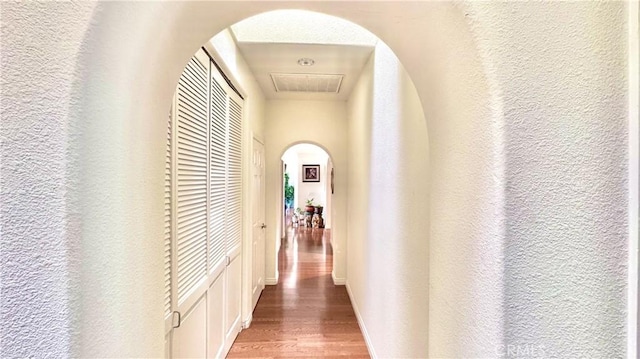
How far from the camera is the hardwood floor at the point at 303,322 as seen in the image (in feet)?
8.13

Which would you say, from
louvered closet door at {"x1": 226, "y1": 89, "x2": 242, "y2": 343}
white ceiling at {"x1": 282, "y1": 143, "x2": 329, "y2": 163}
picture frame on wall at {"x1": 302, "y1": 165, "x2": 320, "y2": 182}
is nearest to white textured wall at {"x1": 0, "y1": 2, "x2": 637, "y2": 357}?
louvered closet door at {"x1": 226, "y1": 89, "x2": 242, "y2": 343}

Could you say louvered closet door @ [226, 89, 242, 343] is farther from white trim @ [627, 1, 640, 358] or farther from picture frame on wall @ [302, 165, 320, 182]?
picture frame on wall @ [302, 165, 320, 182]

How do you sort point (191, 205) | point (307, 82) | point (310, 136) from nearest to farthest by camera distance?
point (191, 205) → point (307, 82) → point (310, 136)

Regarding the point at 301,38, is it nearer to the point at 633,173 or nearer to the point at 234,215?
the point at 234,215

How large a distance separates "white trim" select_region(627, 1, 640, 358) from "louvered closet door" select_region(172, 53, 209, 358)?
5.47 feet

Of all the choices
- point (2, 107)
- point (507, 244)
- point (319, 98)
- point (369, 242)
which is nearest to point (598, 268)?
point (507, 244)

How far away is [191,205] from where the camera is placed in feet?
5.63

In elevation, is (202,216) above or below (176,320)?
above

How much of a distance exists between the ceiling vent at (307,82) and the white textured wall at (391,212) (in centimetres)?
35

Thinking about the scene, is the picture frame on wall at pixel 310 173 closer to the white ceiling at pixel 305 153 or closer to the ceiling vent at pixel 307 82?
the white ceiling at pixel 305 153

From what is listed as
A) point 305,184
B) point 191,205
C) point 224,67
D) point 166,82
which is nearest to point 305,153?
point 305,184

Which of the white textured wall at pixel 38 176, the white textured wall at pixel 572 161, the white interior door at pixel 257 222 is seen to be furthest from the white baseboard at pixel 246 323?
the white textured wall at pixel 572 161

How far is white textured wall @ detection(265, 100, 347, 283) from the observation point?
4.03 meters

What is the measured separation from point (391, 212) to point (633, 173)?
4.11 feet
